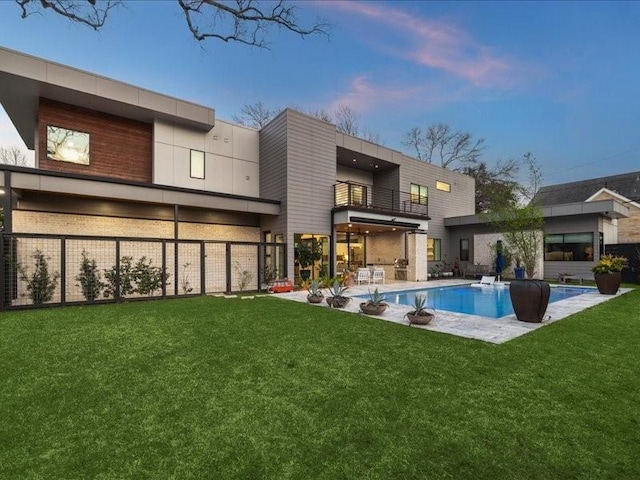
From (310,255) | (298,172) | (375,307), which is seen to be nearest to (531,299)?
(375,307)

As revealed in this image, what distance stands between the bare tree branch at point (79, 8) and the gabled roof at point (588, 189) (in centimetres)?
3282

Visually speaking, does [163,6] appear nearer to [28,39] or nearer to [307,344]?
[28,39]

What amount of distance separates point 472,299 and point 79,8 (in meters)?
13.5

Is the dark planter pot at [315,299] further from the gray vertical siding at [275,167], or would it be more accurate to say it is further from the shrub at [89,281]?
the shrub at [89,281]

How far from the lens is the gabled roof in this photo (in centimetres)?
2944

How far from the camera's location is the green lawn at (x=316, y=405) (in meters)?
2.30

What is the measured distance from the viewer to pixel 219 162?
14.2 m

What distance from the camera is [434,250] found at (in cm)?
2055

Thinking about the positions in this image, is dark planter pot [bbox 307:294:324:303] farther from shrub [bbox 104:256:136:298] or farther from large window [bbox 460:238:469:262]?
large window [bbox 460:238:469:262]

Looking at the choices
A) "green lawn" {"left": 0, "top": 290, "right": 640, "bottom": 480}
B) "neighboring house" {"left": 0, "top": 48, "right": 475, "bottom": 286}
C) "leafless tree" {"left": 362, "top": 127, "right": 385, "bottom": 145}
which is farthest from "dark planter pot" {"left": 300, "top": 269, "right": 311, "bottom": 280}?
"leafless tree" {"left": 362, "top": 127, "right": 385, "bottom": 145}

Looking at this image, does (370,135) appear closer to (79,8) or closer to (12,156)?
(79,8)

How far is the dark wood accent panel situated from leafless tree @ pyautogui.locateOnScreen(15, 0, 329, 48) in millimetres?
4969

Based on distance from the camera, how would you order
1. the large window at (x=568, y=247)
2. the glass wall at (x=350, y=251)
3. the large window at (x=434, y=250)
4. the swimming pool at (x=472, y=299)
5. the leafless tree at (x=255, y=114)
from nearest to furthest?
the swimming pool at (x=472, y=299) < the large window at (x=568, y=247) < the glass wall at (x=350, y=251) < the large window at (x=434, y=250) < the leafless tree at (x=255, y=114)

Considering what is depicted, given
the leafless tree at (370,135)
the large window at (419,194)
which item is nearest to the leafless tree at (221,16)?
the large window at (419,194)
